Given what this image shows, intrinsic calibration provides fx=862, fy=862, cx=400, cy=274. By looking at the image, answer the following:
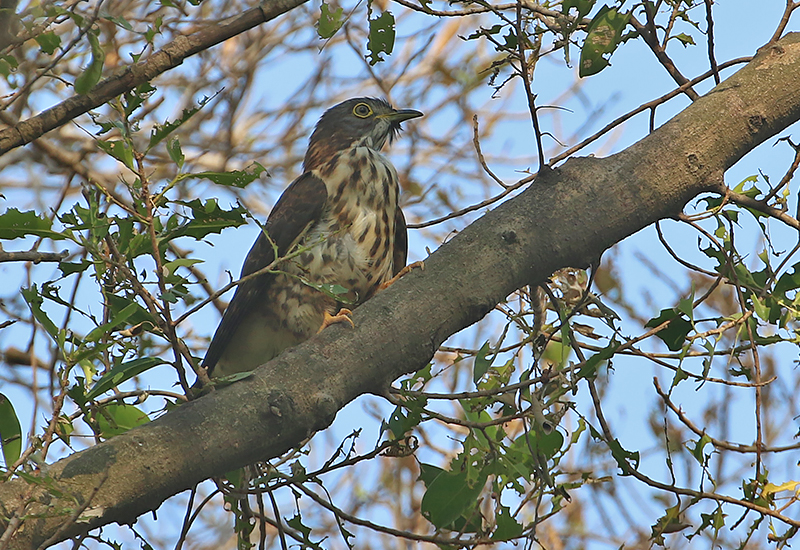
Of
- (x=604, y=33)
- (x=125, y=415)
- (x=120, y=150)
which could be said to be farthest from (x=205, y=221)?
(x=604, y=33)

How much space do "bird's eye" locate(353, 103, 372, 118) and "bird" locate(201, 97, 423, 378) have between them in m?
0.41

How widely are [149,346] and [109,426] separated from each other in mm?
447

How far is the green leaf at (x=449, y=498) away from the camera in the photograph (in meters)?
2.71

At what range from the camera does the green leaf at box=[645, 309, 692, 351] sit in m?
2.62

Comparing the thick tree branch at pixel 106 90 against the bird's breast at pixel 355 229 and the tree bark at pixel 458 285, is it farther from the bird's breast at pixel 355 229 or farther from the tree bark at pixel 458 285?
the bird's breast at pixel 355 229

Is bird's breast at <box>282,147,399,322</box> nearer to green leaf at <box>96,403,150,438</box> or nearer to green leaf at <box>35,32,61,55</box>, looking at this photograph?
green leaf at <box>96,403,150,438</box>

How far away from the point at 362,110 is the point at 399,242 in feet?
3.08

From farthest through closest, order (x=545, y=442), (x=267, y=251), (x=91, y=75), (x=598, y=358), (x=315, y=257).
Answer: (x=267, y=251)
(x=315, y=257)
(x=545, y=442)
(x=598, y=358)
(x=91, y=75)

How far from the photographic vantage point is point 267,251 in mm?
3904

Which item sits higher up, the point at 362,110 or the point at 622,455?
the point at 362,110

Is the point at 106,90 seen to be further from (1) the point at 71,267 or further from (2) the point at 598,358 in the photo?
(2) the point at 598,358

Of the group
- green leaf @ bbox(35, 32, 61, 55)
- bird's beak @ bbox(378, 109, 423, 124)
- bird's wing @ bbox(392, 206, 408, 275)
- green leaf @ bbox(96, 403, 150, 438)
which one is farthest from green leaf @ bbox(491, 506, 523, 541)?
bird's beak @ bbox(378, 109, 423, 124)

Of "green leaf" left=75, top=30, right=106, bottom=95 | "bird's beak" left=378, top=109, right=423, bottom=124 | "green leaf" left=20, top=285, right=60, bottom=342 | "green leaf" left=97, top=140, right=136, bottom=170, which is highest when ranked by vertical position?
"bird's beak" left=378, top=109, right=423, bottom=124

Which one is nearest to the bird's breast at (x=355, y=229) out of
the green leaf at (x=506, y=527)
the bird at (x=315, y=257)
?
the bird at (x=315, y=257)
